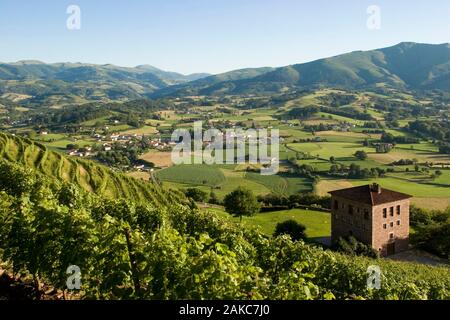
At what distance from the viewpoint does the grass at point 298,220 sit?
6695 cm

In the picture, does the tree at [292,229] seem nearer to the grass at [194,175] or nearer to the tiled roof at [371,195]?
the tiled roof at [371,195]

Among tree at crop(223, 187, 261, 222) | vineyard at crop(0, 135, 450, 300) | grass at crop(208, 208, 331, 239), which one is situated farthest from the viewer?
tree at crop(223, 187, 261, 222)

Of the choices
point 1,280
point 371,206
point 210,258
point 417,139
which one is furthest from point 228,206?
point 417,139

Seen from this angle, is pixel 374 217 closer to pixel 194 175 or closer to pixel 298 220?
pixel 298 220

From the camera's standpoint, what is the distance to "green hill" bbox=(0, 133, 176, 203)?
66375 millimetres

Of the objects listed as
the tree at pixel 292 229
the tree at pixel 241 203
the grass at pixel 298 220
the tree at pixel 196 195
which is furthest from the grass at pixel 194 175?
the tree at pixel 292 229

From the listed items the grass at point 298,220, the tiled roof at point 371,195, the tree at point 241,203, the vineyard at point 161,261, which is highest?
the vineyard at point 161,261

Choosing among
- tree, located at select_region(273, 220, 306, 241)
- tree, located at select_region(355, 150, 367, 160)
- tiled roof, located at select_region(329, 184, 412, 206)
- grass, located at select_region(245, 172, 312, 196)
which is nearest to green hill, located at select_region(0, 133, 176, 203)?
tree, located at select_region(273, 220, 306, 241)

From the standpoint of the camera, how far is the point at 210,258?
12.0 m

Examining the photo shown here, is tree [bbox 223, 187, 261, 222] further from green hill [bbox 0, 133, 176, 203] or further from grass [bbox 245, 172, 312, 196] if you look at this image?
grass [bbox 245, 172, 312, 196]

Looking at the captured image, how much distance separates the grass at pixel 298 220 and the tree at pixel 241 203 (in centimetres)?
154

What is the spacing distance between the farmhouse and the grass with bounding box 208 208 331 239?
241 inches
